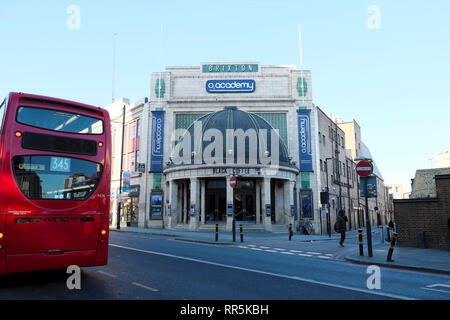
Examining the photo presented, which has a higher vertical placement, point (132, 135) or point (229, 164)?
point (132, 135)

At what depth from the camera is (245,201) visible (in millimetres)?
31641

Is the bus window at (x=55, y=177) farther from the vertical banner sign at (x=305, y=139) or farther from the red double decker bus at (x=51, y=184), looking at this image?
the vertical banner sign at (x=305, y=139)

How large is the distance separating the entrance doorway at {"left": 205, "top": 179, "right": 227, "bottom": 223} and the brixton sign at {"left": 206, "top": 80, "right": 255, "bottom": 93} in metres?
11.3

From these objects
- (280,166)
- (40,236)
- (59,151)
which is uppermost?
(280,166)

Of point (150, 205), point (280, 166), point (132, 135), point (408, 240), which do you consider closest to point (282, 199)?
point (280, 166)

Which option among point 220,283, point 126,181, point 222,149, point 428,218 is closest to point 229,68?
point 222,149

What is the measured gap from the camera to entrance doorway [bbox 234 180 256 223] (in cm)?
3144

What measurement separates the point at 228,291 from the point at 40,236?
13.3 ft

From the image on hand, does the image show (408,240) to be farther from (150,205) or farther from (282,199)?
(150,205)

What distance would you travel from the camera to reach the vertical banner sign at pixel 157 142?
118 ft

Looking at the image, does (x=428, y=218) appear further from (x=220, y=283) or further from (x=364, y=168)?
(x=220, y=283)

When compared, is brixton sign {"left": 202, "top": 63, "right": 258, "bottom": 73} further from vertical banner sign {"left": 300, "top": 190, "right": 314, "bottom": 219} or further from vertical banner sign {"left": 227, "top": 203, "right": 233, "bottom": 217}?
vertical banner sign {"left": 227, "top": 203, "right": 233, "bottom": 217}

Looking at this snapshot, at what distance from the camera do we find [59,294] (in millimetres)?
6203

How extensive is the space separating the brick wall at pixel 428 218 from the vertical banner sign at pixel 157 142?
2516 centimetres
